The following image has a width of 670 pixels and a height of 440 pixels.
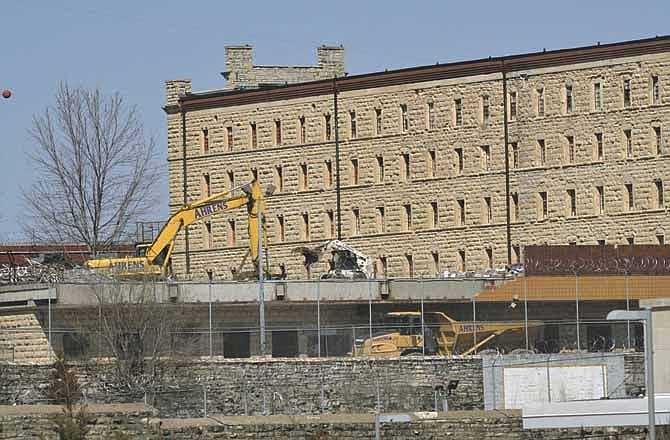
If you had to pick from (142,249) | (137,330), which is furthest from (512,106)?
(137,330)

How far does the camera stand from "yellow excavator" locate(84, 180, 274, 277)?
89562 millimetres

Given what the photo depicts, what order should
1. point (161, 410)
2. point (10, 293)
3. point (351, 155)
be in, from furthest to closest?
point (351, 155)
point (10, 293)
point (161, 410)

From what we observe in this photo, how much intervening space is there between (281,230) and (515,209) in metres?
14.0

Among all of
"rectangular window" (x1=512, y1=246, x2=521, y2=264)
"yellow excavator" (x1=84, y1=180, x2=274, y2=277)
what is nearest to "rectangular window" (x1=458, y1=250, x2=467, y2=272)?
"rectangular window" (x1=512, y1=246, x2=521, y2=264)

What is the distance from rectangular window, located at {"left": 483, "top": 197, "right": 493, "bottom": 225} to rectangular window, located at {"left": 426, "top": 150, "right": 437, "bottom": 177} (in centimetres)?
353

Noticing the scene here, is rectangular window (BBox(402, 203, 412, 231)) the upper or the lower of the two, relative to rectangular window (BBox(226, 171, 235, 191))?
lower

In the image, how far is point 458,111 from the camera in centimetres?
10412

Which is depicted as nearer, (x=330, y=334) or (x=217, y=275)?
(x=330, y=334)

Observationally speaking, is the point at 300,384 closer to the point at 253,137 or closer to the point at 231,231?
the point at 231,231

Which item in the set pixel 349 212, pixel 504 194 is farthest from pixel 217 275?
pixel 504 194

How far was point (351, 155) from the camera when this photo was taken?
108 metres

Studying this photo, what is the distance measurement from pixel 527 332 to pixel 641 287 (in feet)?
29.0

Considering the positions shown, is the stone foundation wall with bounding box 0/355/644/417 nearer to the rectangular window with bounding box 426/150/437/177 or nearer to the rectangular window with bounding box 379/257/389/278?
the rectangular window with bounding box 426/150/437/177

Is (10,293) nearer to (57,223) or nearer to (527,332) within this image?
(527,332)
